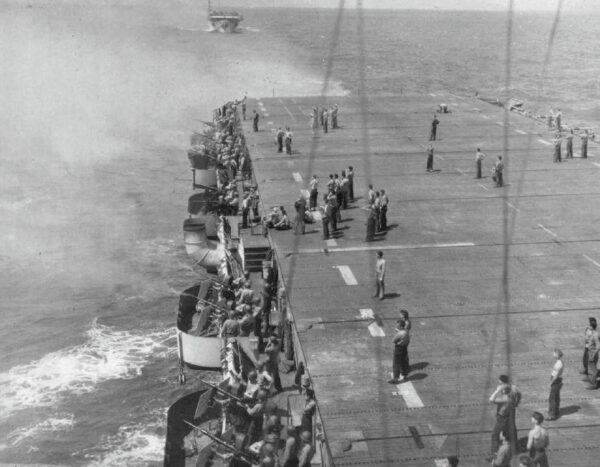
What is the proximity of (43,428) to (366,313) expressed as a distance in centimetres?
1390

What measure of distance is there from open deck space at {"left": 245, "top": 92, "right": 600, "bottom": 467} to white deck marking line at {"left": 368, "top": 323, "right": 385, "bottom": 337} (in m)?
0.07

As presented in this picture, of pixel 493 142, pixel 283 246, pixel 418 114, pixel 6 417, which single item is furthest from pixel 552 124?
pixel 6 417

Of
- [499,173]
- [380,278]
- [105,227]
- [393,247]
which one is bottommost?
[105,227]

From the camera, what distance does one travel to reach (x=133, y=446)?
29.4m

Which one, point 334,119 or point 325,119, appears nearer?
point 325,119

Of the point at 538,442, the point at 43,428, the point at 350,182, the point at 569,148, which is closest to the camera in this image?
the point at 538,442

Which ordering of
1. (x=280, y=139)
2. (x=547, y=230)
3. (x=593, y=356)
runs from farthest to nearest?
(x=280, y=139)
(x=547, y=230)
(x=593, y=356)

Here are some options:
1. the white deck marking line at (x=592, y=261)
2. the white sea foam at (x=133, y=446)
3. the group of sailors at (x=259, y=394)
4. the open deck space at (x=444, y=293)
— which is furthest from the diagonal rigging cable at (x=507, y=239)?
the white sea foam at (x=133, y=446)

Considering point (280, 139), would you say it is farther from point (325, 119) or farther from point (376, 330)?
point (376, 330)

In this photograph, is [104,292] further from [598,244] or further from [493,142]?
[493,142]

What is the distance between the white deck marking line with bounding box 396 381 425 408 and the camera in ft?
70.9

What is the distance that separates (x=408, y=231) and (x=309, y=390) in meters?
17.9

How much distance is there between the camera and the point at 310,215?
38281 millimetres

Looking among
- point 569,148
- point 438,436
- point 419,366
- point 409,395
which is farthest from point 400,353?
point 569,148
